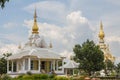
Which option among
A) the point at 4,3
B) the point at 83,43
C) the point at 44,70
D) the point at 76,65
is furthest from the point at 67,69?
the point at 4,3

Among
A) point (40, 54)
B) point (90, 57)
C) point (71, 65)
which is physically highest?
point (40, 54)

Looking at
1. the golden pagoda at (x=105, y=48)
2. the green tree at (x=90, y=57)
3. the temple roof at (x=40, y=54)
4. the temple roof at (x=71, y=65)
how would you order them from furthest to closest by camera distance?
the golden pagoda at (x=105, y=48) → the temple roof at (x=71, y=65) → the green tree at (x=90, y=57) → the temple roof at (x=40, y=54)

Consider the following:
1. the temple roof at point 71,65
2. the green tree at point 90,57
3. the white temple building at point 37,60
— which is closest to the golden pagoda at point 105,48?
the temple roof at point 71,65

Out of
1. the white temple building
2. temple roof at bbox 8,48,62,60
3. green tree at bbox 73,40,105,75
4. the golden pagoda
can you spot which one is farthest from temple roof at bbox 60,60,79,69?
the golden pagoda

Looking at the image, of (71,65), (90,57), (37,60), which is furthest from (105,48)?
(37,60)

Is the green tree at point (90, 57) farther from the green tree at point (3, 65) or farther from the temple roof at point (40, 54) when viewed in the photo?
the green tree at point (3, 65)

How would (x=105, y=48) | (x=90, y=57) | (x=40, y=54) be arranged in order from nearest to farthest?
(x=40, y=54) < (x=90, y=57) < (x=105, y=48)

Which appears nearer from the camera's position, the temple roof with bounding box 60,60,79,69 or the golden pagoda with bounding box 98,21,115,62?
the temple roof with bounding box 60,60,79,69

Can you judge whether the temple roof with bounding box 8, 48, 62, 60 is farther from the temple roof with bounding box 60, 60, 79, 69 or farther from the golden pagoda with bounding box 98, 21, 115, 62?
the golden pagoda with bounding box 98, 21, 115, 62

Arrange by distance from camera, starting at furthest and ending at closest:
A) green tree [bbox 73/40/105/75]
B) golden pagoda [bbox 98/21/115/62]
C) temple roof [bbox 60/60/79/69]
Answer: golden pagoda [bbox 98/21/115/62]
temple roof [bbox 60/60/79/69]
green tree [bbox 73/40/105/75]

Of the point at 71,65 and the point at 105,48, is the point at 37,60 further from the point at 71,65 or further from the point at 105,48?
the point at 105,48

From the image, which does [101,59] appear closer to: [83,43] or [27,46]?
[83,43]

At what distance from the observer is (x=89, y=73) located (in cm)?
6078

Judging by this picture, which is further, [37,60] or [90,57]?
[90,57]
